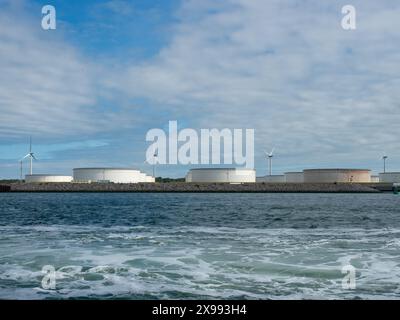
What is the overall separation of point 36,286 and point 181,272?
5.71 metres

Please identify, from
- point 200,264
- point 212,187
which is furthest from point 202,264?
point 212,187

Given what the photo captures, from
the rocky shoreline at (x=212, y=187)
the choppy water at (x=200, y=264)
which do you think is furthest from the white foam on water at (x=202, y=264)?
the rocky shoreline at (x=212, y=187)

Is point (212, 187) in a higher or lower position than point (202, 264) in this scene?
higher

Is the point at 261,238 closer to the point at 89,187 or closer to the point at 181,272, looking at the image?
the point at 181,272

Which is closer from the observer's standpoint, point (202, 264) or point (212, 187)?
point (202, 264)

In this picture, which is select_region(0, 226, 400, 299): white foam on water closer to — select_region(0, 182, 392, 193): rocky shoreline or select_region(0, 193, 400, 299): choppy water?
select_region(0, 193, 400, 299): choppy water

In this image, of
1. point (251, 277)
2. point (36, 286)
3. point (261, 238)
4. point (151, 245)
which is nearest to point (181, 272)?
point (251, 277)

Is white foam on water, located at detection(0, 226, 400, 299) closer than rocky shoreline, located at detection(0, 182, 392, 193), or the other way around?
white foam on water, located at detection(0, 226, 400, 299)

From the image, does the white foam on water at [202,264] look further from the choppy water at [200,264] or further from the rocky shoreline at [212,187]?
the rocky shoreline at [212,187]

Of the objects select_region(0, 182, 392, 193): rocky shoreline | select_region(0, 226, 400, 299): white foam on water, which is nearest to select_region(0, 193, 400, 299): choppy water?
select_region(0, 226, 400, 299): white foam on water

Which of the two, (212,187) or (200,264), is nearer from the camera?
(200,264)

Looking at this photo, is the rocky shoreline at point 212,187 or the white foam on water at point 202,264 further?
the rocky shoreline at point 212,187

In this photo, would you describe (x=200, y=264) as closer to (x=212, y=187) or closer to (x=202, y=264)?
(x=202, y=264)

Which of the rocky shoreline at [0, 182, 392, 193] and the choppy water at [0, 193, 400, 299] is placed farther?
the rocky shoreline at [0, 182, 392, 193]
